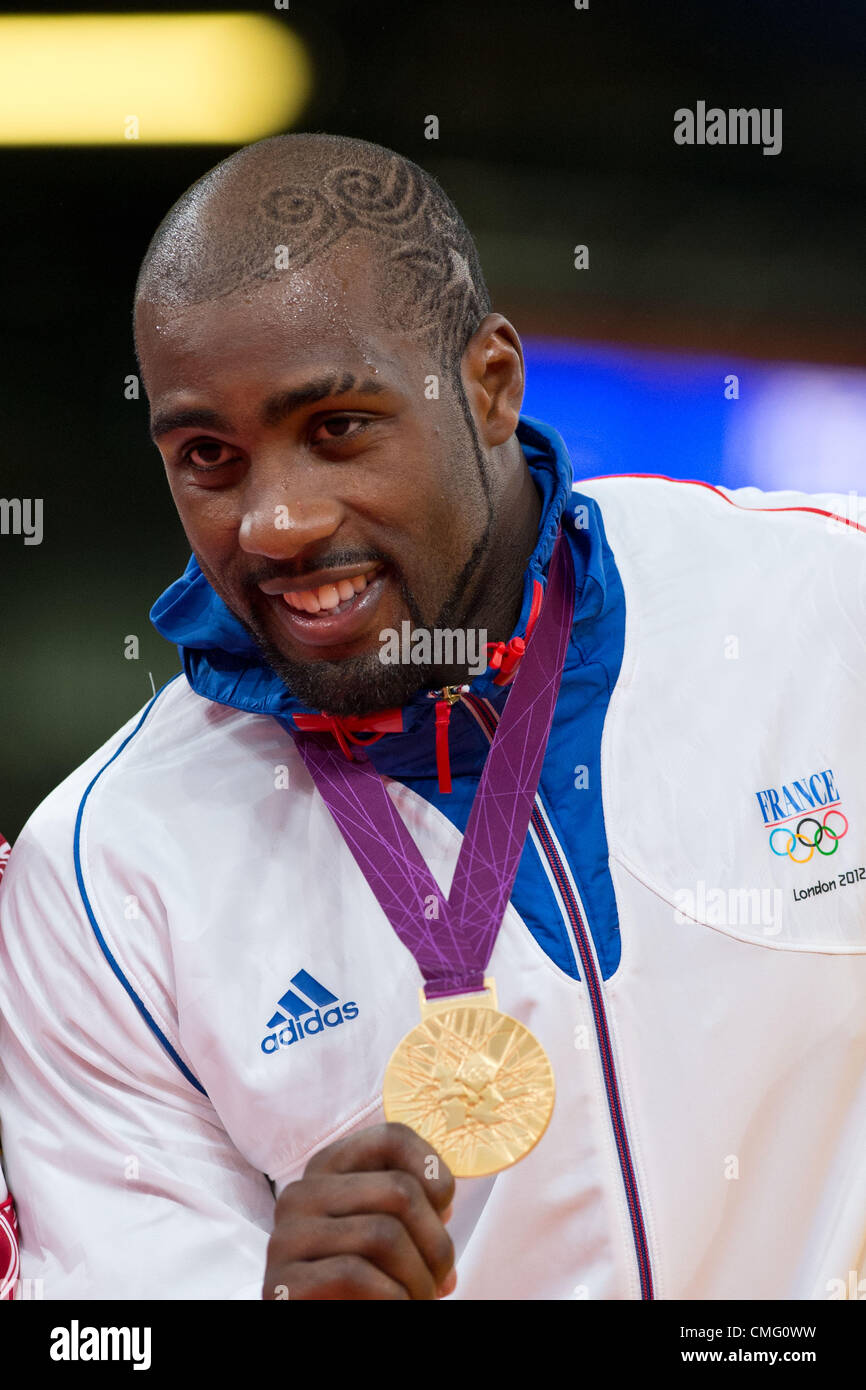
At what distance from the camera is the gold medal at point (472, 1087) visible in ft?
4.85

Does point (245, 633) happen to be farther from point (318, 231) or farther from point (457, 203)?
point (457, 203)

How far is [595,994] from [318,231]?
855mm

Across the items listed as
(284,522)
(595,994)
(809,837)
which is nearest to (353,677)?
(284,522)

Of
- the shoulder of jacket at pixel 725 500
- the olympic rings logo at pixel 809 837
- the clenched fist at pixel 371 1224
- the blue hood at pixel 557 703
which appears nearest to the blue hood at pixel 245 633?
the blue hood at pixel 557 703

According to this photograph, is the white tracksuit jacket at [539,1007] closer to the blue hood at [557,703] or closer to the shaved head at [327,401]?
the blue hood at [557,703]

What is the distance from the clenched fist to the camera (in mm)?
1376

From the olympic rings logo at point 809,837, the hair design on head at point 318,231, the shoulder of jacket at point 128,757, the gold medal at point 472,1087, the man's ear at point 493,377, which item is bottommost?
the gold medal at point 472,1087

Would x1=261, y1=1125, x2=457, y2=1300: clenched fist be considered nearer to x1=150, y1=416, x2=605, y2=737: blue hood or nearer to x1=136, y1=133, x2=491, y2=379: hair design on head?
x1=150, y1=416, x2=605, y2=737: blue hood

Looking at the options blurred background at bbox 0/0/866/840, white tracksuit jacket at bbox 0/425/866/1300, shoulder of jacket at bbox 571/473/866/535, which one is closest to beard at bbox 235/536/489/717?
white tracksuit jacket at bbox 0/425/866/1300

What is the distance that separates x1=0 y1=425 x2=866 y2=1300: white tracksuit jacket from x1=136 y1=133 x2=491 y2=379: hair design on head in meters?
0.45

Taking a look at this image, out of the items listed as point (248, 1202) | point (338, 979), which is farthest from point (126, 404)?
point (248, 1202)

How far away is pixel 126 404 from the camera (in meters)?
2.31

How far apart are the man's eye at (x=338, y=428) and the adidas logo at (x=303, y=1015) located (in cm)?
59

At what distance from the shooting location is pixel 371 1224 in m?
1.38
